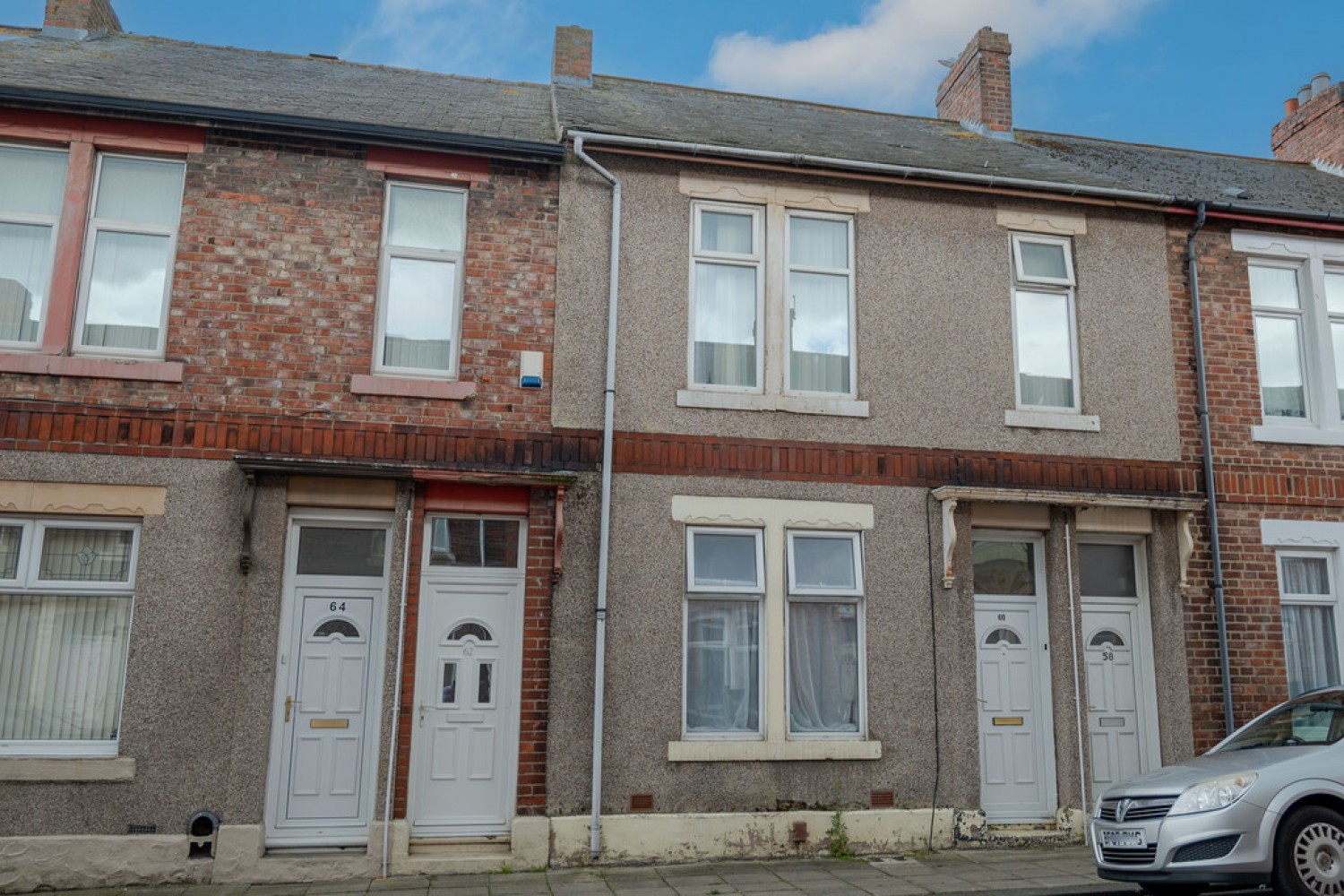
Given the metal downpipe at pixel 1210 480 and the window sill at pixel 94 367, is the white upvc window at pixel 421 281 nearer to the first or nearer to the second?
the window sill at pixel 94 367

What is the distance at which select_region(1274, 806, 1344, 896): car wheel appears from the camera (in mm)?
6242

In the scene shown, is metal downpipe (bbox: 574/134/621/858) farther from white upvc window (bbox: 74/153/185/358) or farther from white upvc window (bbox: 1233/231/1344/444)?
white upvc window (bbox: 1233/231/1344/444)

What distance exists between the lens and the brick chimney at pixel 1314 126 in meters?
13.8

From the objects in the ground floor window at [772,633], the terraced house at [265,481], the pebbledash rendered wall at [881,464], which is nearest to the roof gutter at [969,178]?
the pebbledash rendered wall at [881,464]

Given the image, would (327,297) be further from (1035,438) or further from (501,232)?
(1035,438)

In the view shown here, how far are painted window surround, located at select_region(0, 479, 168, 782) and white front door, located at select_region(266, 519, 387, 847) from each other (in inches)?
42.7

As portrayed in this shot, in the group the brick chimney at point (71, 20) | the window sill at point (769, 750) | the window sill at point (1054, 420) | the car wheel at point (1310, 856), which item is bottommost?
the car wheel at point (1310, 856)

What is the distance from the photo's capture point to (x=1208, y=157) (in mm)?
13570

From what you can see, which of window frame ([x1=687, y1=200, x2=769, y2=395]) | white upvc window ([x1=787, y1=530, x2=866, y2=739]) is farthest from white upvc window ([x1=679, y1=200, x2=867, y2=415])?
white upvc window ([x1=787, y1=530, x2=866, y2=739])

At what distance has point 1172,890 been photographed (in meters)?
6.80

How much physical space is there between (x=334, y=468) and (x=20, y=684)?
9.47ft

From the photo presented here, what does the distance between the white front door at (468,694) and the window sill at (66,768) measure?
2116 mm

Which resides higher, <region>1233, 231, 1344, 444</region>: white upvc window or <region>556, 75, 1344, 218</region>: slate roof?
<region>556, 75, 1344, 218</region>: slate roof

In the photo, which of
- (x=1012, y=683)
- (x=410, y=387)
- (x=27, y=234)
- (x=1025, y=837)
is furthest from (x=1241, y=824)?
(x=27, y=234)
